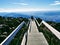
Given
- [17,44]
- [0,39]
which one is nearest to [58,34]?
[17,44]

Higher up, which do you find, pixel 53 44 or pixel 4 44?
pixel 4 44

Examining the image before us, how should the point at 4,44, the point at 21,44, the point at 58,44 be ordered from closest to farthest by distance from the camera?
1. the point at 4,44
2. the point at 58,44
3. the point at 21,44

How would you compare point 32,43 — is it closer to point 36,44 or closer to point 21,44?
point 36,44

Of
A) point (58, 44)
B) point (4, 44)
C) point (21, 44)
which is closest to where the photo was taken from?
point (4, 44)

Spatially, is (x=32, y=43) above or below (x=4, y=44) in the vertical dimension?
below

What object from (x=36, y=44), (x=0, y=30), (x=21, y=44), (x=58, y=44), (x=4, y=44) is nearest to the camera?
(x=4, y=44)

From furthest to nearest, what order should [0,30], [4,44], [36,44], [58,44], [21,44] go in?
[0,30]
[36,44]
[21,44]
[58,44]
[4,44]

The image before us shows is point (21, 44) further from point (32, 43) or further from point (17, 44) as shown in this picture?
point (32, 43)

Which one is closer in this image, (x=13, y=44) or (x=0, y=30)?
(x=13, y=44)

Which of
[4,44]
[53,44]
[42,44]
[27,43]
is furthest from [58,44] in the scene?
[4,44]
